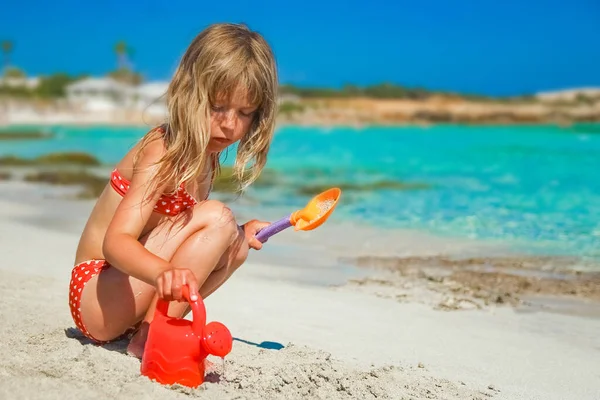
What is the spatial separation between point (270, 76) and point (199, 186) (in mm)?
456

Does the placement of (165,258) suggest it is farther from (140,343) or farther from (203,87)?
(203,87)

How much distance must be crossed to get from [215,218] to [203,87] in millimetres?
412

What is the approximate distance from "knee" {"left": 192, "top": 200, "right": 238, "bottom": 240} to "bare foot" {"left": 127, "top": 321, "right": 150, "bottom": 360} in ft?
1.17

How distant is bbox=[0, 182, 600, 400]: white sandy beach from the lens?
7.93ft

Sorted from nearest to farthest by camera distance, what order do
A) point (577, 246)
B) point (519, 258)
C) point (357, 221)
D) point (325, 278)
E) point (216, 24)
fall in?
point (216, 24) → point (325, 278) → point (519, 258) → point (577, 246) → point (357, 221)

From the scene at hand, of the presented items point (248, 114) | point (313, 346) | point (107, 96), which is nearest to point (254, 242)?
point (248, 114)

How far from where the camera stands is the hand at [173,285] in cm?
217

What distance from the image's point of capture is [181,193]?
2.59 meters

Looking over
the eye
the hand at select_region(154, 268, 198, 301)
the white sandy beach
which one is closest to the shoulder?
the eye

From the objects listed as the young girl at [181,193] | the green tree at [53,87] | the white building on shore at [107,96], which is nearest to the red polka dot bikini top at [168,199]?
the young girl at [181,193]

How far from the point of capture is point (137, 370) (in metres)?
2.41

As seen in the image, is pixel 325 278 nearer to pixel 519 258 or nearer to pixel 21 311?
pixel 519 258

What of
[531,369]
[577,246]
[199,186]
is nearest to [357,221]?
[577,246]

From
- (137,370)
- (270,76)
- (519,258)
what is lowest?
(137,370)
